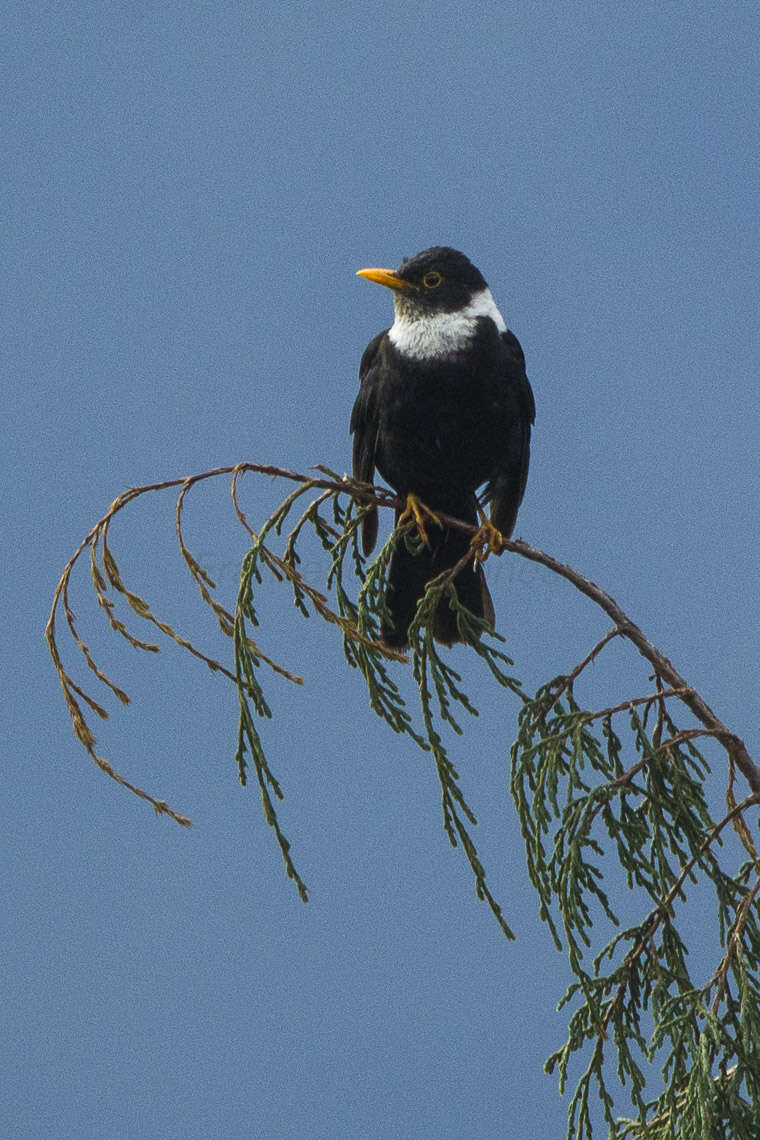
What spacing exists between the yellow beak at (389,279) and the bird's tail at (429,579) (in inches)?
33.4

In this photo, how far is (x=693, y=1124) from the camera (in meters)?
2.74

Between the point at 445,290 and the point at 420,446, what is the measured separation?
69cm

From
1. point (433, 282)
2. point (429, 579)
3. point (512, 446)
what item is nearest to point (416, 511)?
point (429, 579)

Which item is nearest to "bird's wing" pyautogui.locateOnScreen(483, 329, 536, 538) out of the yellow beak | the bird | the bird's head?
the bird

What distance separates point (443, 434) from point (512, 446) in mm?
279

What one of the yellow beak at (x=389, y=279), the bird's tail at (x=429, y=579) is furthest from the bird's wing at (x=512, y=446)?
the yellow beak at (x=389, y=279)

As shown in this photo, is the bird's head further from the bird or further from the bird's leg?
the bird's leg

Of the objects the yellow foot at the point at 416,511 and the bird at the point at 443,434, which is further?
the bird at the point at 443,434

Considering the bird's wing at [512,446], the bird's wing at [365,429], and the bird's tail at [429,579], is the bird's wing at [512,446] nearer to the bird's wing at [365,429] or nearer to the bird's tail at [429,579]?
the bird's tail at [429,579]

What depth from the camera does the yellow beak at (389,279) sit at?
4.58m

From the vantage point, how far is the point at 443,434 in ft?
13.6

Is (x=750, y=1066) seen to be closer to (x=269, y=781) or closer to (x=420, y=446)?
(x=269, y=781)

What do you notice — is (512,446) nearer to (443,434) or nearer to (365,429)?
(443,434)

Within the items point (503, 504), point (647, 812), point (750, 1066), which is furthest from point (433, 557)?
point (750, 1066)
